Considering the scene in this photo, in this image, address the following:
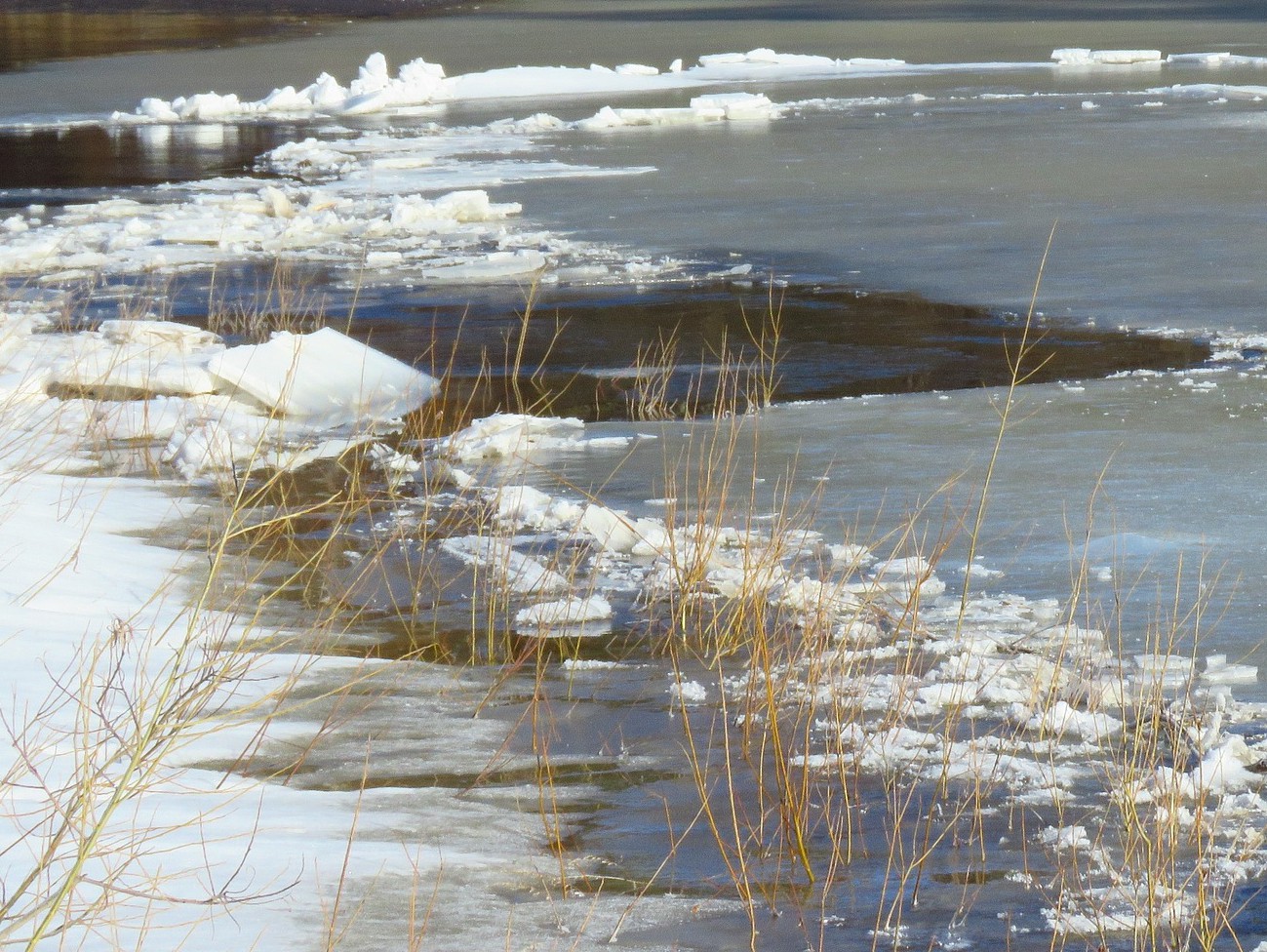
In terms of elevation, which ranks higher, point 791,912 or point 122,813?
point 122,813

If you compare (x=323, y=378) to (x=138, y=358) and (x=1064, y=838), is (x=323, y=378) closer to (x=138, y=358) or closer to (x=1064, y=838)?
(x=138, y=358)

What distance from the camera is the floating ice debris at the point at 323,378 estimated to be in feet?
25.0

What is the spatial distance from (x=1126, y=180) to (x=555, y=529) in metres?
10.9

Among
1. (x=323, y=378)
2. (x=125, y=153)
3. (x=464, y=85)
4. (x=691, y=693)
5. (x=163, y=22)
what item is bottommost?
(x=691, y=693)

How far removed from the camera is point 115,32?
4872 centimetres

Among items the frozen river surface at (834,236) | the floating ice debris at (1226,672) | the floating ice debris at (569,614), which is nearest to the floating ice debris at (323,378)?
the frozen river surface at (834,236)

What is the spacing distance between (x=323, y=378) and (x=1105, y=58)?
26.4m

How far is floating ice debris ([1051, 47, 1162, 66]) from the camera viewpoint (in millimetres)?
30547

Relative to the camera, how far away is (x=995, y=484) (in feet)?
20.1

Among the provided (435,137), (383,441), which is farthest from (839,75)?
(383,441)

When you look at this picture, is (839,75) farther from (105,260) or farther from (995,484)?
(995,484)

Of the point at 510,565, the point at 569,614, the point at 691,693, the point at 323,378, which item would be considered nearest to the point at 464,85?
the point at 323,378

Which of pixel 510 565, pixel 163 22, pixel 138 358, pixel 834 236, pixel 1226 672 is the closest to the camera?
pixel 1226 672

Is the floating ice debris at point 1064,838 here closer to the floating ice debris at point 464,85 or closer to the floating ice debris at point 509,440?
the floating ice debris at point 509,440
